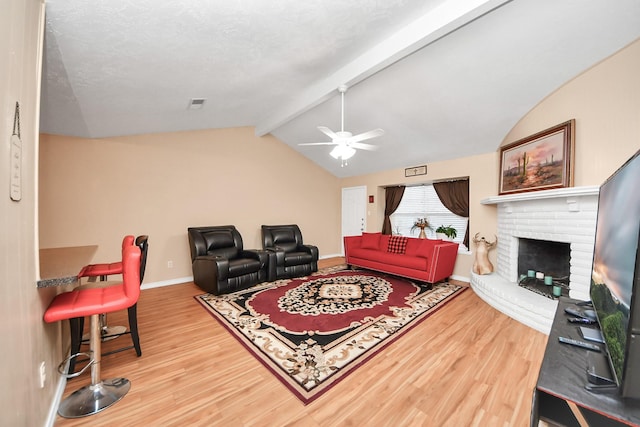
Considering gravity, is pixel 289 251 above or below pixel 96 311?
below

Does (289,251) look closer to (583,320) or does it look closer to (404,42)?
(404,42)

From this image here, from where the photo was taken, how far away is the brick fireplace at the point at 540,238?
262cm

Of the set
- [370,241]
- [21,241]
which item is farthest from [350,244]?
[21,241]

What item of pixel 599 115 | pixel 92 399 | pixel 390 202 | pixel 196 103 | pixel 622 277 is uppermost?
pixel 196 103

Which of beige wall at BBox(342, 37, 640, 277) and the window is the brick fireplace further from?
the window

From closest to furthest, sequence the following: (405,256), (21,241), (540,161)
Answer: (21,241) → (540,161) → (405,256)

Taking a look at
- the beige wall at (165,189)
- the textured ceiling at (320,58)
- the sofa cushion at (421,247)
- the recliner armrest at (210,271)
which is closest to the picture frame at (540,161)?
the textured ceiling at (320,58)

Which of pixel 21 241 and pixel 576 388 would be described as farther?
pixel 21 241

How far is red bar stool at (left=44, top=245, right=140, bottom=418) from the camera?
1598 millimetres

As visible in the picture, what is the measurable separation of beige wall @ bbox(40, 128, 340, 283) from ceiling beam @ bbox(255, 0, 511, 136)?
2146 millimetres

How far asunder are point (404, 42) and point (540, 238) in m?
2.78

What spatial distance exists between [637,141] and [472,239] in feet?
7.86

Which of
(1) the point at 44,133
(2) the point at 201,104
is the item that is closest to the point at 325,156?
(2) the point at 201,104

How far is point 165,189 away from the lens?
4344 millimetres
